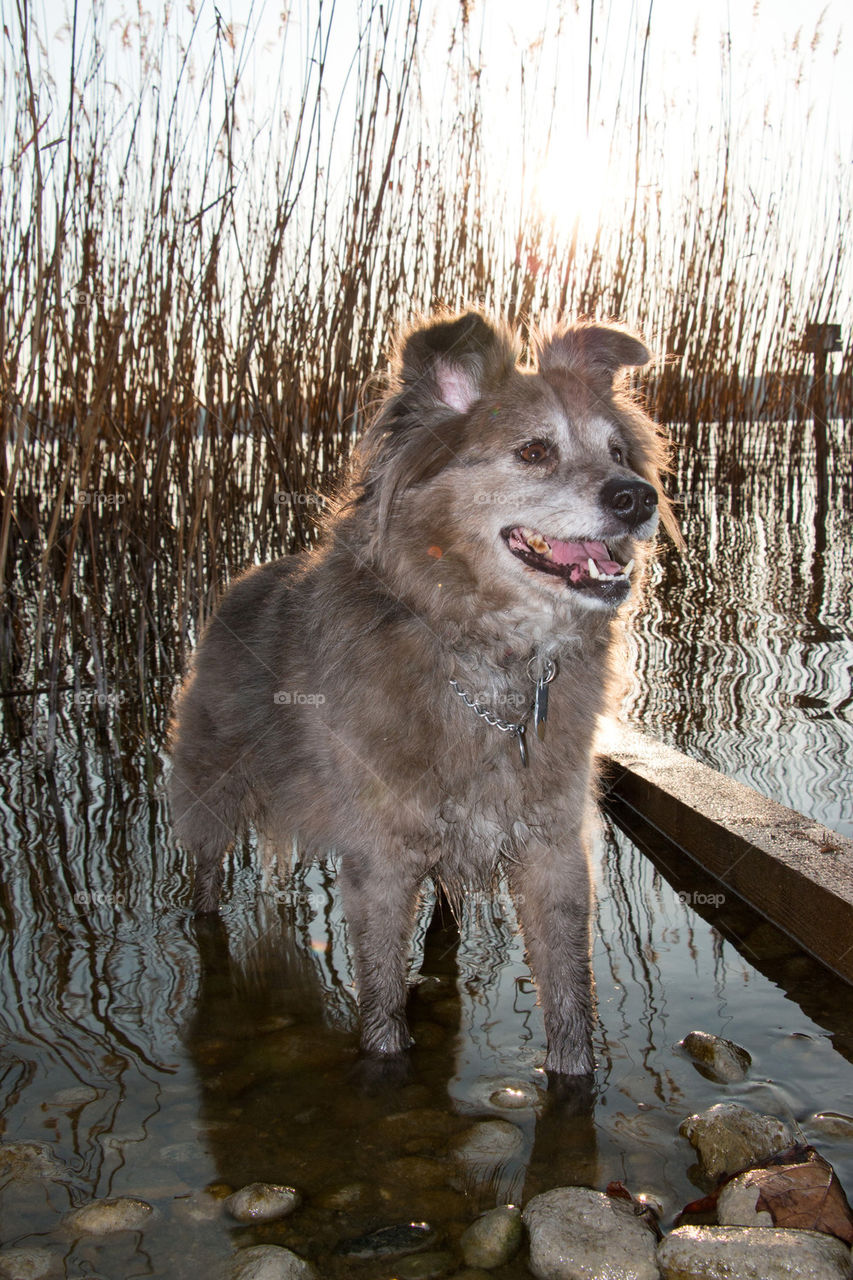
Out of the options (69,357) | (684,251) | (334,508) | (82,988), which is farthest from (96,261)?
(684,251)

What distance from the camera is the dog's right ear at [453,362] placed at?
2385mm

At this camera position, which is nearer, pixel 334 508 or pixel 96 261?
pixel 334 508

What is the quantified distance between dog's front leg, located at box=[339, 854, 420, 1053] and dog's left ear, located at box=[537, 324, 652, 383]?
4.74 feet

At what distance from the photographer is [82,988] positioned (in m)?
2.56

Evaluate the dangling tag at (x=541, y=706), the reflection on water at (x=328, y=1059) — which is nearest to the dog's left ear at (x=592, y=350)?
the dangling tag at (x=541, y=706)

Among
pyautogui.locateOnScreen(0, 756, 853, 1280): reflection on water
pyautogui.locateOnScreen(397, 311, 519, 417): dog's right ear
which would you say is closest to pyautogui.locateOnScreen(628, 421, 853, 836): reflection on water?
pyautogui.locateOnScreen(0, 756, 853, 1280): reflection on water

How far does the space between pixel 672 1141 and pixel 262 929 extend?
4.69 ft

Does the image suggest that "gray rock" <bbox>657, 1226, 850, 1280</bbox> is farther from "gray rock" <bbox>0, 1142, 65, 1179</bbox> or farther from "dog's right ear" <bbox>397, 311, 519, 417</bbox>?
"dog's right ear" <bbox>397, 311, 519, 417</bbox>

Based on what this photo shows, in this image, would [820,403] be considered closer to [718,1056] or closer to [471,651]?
[471,651]

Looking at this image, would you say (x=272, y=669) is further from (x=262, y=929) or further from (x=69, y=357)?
(x=69, y=357)

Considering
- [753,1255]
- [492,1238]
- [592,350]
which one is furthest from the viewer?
[592,350]

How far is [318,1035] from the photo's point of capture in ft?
8.01

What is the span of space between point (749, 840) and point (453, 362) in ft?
5.28

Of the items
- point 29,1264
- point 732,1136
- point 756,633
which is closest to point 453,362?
point 732,1136
